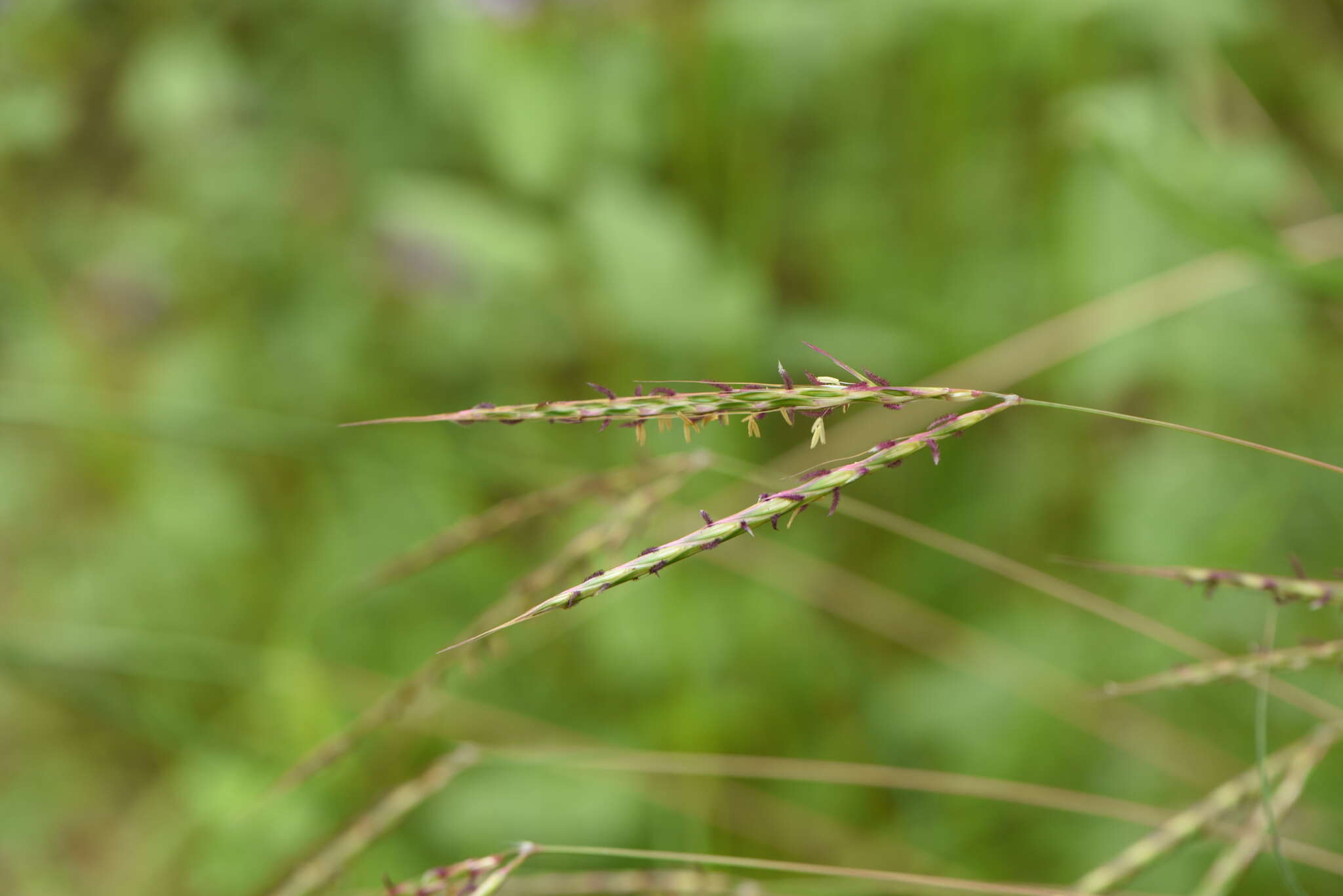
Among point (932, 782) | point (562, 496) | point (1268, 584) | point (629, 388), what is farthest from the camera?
point (629, 388)

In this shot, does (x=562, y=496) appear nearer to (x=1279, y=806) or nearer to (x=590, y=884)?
(x=590, y=884)

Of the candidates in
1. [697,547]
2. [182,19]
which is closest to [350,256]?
[182,19]

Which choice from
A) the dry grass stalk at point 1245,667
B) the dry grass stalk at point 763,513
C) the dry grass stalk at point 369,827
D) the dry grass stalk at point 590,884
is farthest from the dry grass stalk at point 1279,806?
the dry grass stalk at point 369,827

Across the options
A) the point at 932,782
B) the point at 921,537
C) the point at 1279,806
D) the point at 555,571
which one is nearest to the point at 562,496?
the point at 555,571

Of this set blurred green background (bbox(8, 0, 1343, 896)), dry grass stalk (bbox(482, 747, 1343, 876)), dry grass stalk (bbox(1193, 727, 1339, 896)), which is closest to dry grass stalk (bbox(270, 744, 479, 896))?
dry grass stalk (bbox(482, 747, 1343, 876))

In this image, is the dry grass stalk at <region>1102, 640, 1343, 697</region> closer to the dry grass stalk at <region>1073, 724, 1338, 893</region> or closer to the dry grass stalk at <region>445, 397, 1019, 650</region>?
the dry grass stalk at <region>1073, 724, 1338, 893</region>

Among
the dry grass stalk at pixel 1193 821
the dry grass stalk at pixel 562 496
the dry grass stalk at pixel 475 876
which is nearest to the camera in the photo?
the dry grass stalk at pixel 475 876

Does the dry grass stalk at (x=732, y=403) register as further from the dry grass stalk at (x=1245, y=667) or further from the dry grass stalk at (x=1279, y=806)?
the dry grass stalk at (x=1279, y=806)
